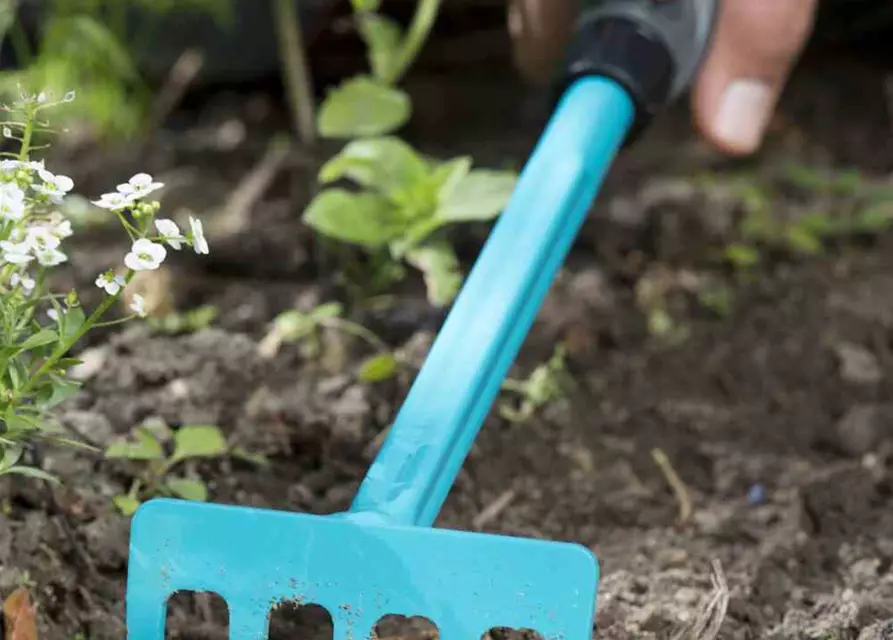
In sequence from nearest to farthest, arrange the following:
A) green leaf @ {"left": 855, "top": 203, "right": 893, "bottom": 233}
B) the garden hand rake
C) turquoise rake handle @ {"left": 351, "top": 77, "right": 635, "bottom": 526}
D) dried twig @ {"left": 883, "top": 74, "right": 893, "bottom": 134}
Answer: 1. the garden hand rake
2. turquoise rake handle @ {"left": 351, "top": 77, "right": 635, "bottom": 526}
3. green leaf @ {"left": 855, "top": 203, "right": 893, "bottom": 233}
4. dried twig @ {"left": 883, "top": 74, "right": 893, "bottom": 134}

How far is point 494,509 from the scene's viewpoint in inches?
44.9

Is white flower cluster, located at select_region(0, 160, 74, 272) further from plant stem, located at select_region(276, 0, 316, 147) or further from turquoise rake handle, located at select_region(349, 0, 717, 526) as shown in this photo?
Answer: plant stem, located at select_region(276, 0, 316, 147)

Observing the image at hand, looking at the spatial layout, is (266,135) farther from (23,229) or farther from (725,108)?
(23,229)

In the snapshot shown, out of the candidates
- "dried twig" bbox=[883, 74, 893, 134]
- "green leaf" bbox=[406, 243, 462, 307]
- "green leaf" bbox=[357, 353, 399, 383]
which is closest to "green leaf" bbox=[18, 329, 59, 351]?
"green leaf" bbox=[357, 353, 399, 383]

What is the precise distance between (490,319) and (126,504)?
37cm

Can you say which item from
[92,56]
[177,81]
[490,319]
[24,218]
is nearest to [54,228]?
[24,218]

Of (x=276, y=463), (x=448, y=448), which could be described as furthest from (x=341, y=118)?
(x=448, y=448)

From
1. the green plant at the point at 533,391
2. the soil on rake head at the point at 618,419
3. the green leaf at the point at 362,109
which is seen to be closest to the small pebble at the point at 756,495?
the soil on rake head at the point at 618,419

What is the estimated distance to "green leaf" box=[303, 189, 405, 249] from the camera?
50.3 inches

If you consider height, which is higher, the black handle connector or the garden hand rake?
the black handle connector

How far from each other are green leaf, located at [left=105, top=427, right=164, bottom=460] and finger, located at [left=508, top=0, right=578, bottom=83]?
3.06 feet

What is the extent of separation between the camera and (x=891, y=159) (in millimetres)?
2158

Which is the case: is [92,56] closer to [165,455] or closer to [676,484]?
[165,455]

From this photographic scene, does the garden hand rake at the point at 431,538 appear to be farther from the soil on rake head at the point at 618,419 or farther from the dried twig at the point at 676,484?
the dried twig at the point at 676,484
